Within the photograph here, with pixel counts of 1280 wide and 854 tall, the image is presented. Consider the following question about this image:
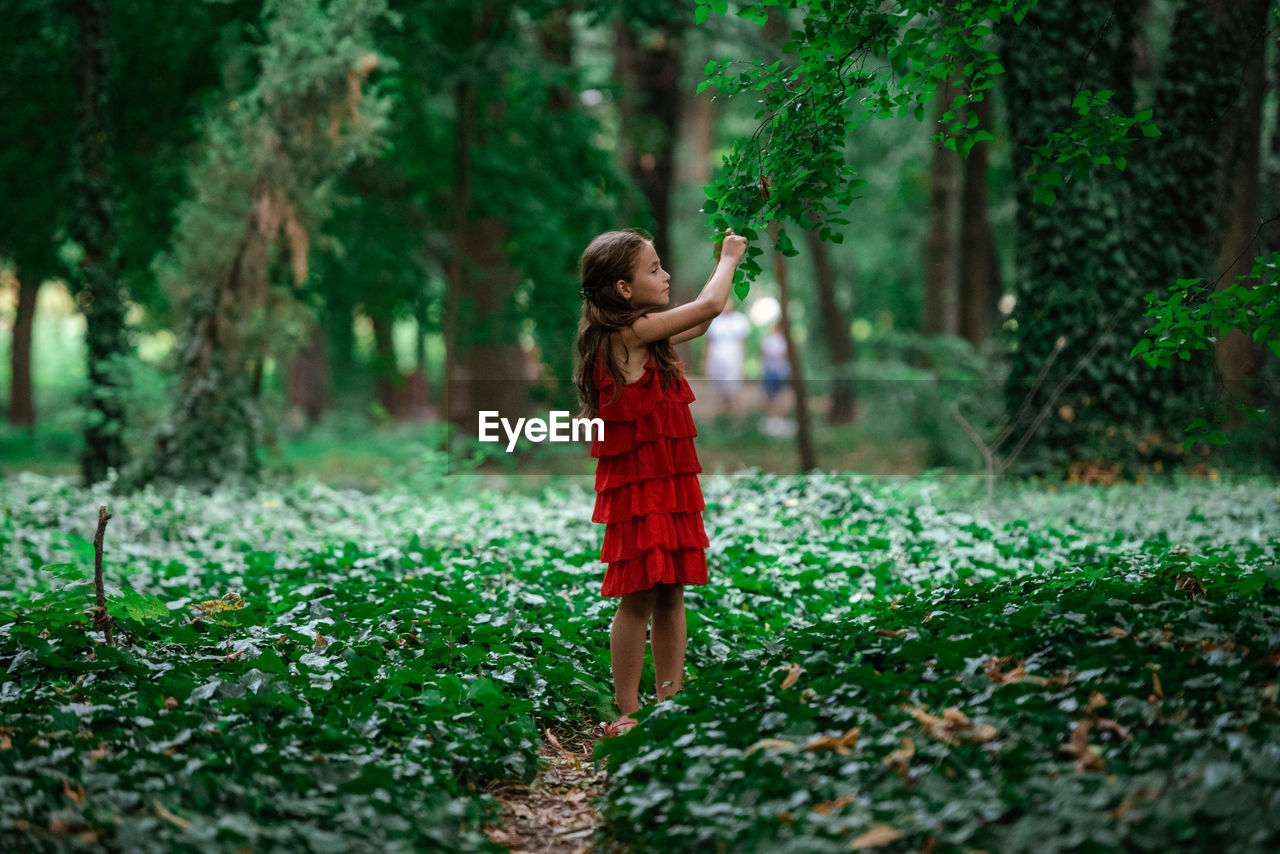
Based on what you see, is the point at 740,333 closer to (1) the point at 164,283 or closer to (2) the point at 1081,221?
(2) the point at 1081,221

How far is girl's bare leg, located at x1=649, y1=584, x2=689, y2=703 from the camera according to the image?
421cm

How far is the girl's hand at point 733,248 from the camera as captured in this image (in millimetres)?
4151

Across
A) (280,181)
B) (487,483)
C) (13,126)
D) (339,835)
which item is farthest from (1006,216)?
(339,835)

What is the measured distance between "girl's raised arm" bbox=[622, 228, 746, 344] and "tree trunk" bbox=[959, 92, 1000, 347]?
1083 centimetres

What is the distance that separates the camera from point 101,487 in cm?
1002

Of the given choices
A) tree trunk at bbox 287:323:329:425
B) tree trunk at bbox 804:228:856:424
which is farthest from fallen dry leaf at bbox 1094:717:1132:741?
tree trunk at bbox 287:323:329:425

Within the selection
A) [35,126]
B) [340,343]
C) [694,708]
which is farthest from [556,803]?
[340,343]

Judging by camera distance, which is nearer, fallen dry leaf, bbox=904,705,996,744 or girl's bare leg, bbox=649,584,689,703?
fallen dry leaf, bbox=904,705,996,744

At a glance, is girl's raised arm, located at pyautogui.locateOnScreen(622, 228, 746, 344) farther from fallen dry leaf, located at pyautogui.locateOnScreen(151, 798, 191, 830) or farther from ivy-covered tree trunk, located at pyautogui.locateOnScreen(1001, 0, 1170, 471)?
ivy-covered tree trunk, located at pyautogui.locateOnScreen(1001, 0, 1170, 471)

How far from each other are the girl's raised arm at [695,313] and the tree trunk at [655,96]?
11.3 metres

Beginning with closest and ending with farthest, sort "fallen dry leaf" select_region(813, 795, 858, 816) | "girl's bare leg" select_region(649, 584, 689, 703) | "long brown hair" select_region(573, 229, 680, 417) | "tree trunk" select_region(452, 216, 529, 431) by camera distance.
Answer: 1. "fallen dry leaf" select_region(813, 795, 858, 816)
2. "long brown hair" select_region(573, 229, 680, 417)
3. "girl's bare leg" select_region(649, 584, 689, 703)
4. "tree trunk" select_region(452, 216, 529, 431)

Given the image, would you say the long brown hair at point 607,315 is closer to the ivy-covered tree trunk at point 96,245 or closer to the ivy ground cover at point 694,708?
the ivy ground cover at point 694,708

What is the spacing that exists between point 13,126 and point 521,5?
24.9ft

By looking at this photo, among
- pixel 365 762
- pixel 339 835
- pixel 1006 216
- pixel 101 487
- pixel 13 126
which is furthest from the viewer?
pixel 1006 216
